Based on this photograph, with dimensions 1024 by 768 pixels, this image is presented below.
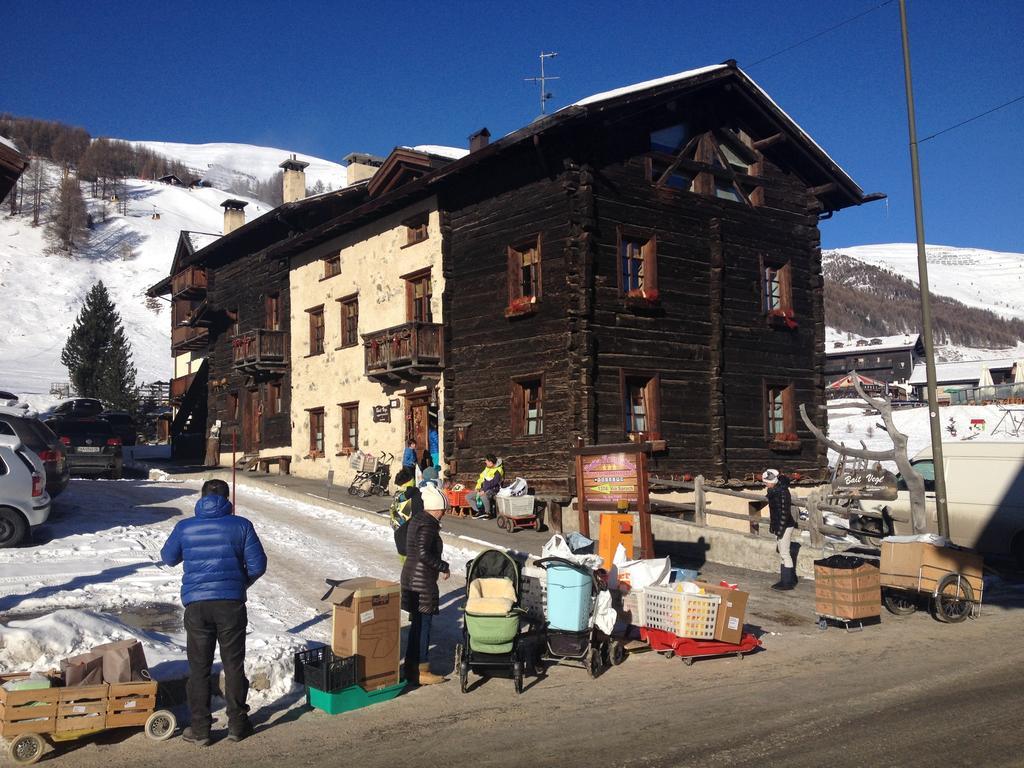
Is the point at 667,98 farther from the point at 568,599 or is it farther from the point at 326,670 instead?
the point at 326,670

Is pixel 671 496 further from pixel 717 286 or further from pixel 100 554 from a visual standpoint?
pixel 100 554

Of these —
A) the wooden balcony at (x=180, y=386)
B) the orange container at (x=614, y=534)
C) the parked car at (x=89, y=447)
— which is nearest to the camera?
the orange container at (x=614, y=534)

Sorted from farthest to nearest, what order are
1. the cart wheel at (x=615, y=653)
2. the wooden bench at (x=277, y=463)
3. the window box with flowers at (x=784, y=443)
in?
the wooden bench at (x=277, y=463), the window box with flowers at (x=784, y=443), the cart wheel at (x=615, y=653)

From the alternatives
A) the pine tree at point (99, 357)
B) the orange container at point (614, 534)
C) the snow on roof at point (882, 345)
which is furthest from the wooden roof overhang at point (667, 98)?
the snow on roof at point (882, 345)

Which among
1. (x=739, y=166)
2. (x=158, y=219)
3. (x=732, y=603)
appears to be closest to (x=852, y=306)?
(x=158, y=219)

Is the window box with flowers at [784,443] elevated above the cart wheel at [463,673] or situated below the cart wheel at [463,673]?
above

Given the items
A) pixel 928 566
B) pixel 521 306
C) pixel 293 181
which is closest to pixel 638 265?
pixel 521 306

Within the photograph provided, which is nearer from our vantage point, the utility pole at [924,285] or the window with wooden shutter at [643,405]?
the utility pole at [924,285]

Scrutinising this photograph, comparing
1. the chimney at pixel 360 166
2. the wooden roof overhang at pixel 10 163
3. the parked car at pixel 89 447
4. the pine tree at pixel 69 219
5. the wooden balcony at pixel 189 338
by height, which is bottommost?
the parked car at pixel 89 447

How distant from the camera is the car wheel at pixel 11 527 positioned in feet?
45.4

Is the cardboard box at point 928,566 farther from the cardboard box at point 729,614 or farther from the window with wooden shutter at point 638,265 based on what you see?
the window with wooden shutter at point 638,265

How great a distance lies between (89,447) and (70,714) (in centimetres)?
1924

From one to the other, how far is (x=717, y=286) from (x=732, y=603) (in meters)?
14.4

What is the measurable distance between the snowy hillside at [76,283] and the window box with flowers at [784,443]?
2044 inches
